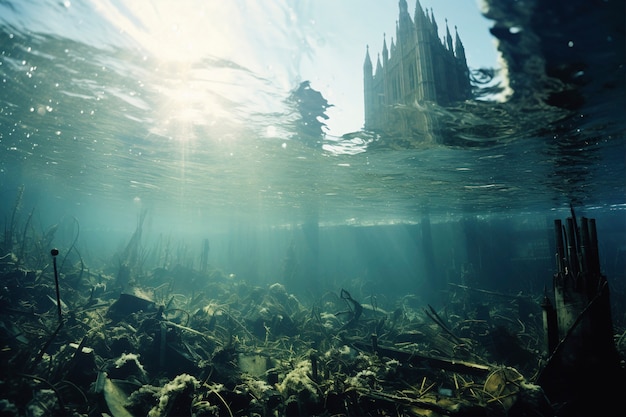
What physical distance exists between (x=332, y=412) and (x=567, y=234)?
21.7 feet

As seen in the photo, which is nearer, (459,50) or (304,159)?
(459,50)

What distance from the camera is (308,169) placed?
17969mm

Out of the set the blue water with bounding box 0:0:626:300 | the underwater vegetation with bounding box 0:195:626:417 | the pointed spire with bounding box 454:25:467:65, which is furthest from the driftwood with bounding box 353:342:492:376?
the pointed spire with bounding box 454:25:467:65

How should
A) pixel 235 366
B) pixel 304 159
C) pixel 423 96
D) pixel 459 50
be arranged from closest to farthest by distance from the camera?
1. pixel 459 50
2. pixel 235 366
3. pixel 423 96
4. pixel 304 159

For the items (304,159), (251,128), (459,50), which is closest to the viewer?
(459,50)

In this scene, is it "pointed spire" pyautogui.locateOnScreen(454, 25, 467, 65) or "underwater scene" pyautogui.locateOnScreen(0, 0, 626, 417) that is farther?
"pointed spire" pyautogui.locateOnScreen(454, 25, 467, 65)

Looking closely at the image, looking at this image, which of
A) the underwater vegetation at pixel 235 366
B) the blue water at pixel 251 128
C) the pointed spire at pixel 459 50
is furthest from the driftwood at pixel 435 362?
the pointed spire at pixel 459 50

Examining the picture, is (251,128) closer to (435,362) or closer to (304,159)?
(304,159)

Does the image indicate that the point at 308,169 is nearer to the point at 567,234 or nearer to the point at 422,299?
the point at 567,234

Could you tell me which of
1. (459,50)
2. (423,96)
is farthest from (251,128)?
(459,50)

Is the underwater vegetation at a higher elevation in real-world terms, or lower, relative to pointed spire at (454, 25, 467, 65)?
lower

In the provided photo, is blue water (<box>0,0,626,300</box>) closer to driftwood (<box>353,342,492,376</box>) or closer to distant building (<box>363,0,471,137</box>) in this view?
distant building (<box>363,0,471,137</box>)

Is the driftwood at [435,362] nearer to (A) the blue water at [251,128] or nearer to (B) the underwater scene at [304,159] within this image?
(B) the underwater scene at [304,159]

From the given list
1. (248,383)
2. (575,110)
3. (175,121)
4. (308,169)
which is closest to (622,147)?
(575,110)
